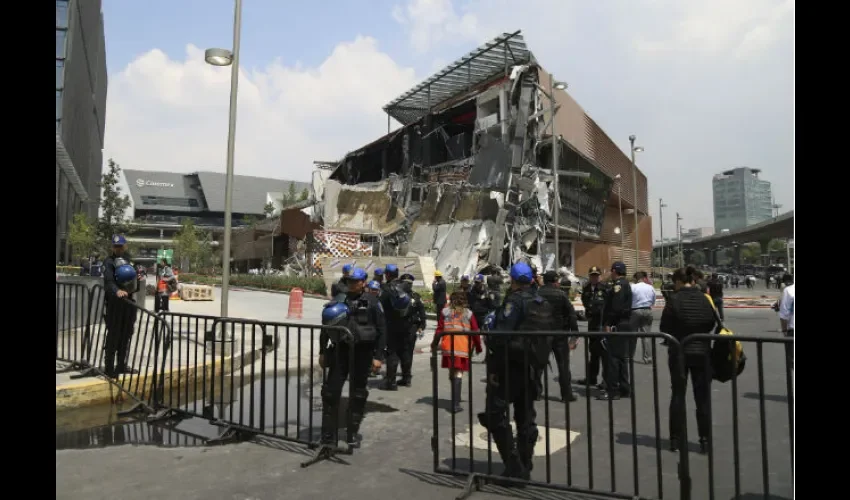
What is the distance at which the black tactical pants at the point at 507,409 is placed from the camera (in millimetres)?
4203

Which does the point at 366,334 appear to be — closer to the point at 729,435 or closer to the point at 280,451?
the point at 280,451

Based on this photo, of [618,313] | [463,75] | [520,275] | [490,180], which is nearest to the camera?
[520,275]

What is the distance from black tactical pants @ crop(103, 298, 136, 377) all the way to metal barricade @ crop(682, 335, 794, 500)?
6.51m

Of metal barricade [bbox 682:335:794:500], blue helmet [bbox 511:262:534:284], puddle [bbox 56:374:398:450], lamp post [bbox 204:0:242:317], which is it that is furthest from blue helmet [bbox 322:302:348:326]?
lamp post [bbox 204:0:242:317]

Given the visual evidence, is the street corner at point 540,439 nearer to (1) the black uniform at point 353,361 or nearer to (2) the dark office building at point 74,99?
(1) the black uniform at point 353,361

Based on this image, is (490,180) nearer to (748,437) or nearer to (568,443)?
(748,437)

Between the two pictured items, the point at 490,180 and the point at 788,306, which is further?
the point at 490,180

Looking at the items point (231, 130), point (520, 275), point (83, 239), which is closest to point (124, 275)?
point (231, 130)

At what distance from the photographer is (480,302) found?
10289 mm

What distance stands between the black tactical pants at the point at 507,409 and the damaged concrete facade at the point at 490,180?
3057cm

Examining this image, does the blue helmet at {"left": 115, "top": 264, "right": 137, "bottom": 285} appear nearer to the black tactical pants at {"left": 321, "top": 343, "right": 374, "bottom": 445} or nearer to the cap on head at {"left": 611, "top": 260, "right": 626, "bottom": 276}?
the black tactical pants at {"left": 321, "top": 343, "right": 374, "bottom": 445}

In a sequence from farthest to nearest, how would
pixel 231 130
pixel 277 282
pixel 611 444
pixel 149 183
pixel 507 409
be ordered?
pixel 149 183 → pixel 277 282 → pixel 231 130 → pixel 507 409 → pixel 611 444

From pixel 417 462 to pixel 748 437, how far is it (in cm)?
335
